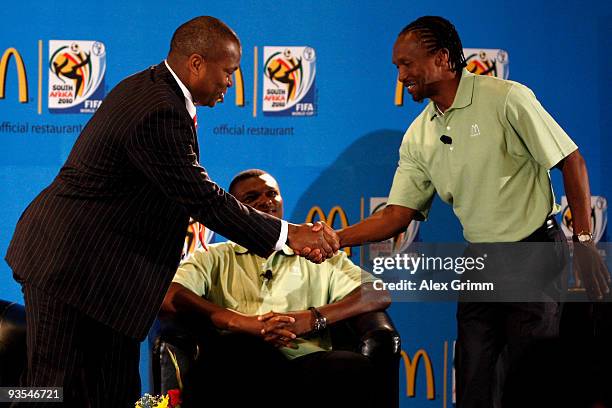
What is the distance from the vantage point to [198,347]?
3.01 m

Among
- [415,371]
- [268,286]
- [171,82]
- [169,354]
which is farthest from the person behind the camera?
[415,371]

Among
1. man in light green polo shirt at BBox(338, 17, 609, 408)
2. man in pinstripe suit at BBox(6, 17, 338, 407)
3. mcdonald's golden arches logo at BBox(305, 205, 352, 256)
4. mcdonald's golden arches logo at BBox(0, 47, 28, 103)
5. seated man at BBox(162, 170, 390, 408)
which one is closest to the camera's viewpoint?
man in pinstripe suit at BBox(6, 17, 338, 407)

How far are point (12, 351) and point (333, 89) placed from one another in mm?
1819

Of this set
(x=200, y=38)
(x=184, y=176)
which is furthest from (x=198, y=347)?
(x=200, y=38)

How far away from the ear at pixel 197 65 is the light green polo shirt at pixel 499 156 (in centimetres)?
96

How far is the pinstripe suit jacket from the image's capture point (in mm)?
2438

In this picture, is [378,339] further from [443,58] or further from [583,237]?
[443,58]

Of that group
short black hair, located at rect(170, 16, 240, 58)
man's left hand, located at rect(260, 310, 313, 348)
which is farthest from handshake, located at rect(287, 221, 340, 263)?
short black hair, located at rect(170, 16, 240, 58)

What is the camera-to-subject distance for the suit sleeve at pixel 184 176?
2443mm

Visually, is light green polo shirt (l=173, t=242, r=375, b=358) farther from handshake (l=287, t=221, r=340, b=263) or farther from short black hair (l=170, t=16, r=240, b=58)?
short black hair (l=170, t=16, r=240, b=58)

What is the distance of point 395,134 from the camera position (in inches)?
152

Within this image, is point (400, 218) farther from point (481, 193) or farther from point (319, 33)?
point (319, 33)

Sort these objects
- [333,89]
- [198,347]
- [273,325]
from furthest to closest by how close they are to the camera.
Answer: [333,89] < [273,325] < [198,347]

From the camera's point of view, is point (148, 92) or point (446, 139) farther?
point (446, 139)
